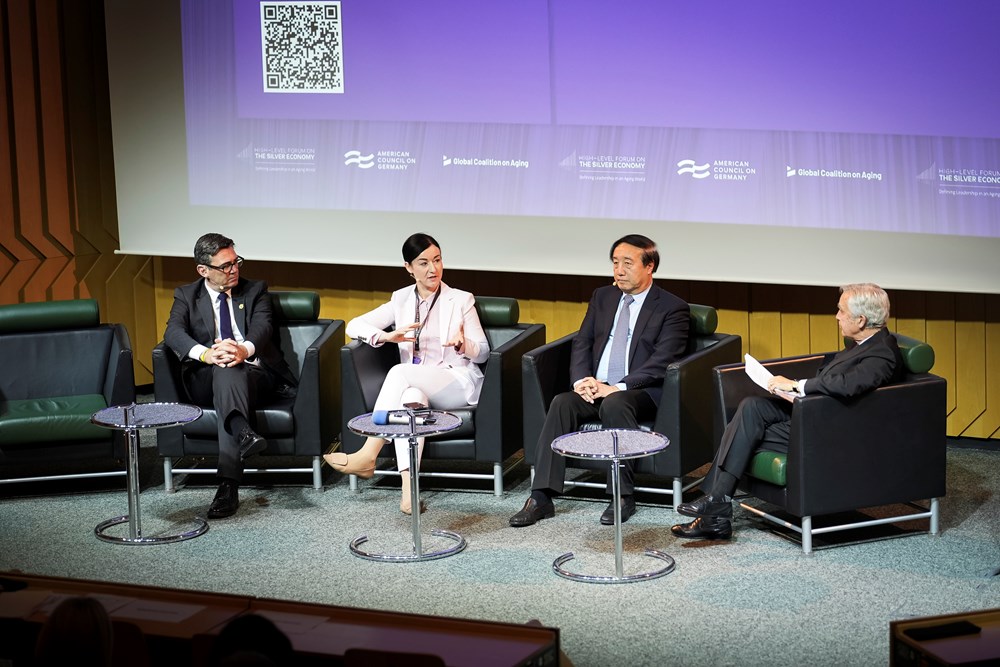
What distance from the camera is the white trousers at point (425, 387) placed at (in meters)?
5.72

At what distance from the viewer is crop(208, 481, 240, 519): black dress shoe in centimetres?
558

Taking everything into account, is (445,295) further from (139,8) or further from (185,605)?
(185,605)

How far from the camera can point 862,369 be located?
15.9ft

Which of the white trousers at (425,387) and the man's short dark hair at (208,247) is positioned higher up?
the man's short dark hair at (208,247)

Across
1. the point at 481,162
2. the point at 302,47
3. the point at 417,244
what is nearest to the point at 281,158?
the point at 302,47

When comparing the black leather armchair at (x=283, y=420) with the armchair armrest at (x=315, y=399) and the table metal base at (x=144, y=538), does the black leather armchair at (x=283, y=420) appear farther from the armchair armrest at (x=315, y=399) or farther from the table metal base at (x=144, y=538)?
the table metal base at (x=144, y=538)

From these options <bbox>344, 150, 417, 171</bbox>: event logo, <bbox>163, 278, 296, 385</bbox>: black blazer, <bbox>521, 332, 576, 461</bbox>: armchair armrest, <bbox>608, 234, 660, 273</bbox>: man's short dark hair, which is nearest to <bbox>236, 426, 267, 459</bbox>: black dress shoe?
<bbox>163, 278, 296, 385</bbox>: black blazer

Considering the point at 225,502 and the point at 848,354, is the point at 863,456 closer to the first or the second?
the point at 848,354

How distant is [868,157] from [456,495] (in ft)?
7.83

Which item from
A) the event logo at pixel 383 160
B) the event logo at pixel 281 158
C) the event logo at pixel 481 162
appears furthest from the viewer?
the event logo at pixel 281 158

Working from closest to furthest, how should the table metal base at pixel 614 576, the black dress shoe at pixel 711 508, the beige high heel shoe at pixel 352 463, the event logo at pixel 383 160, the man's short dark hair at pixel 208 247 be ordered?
the table metal base at pixel 614 576, the black dress shoe at pixel 711 508, the beige high heel shoe at pixel 352 463, the man's short dark hair at pixel 208 247, the event logo at pixel 383 160

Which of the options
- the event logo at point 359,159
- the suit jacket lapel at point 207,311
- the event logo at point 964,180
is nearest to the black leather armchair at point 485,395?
the suit jacket lapel at point 207,311

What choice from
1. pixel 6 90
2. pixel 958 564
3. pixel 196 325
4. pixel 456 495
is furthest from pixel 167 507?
pixel 958 564

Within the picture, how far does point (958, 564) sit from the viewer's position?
187 inches
